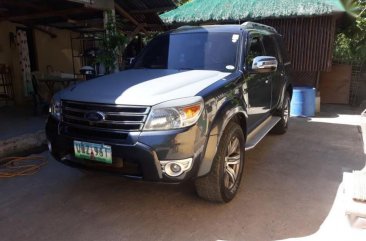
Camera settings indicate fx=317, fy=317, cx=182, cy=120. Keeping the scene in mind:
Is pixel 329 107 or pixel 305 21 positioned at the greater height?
pixel 305 21

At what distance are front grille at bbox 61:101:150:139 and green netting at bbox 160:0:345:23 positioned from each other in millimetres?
6528

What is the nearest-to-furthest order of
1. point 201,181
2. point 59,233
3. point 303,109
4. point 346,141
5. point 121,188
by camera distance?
point 59,233 → point 201,181 → point 121,188 → point 346,141 → point 303,109

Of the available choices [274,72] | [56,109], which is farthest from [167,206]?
[274,72]

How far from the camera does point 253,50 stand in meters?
4.15

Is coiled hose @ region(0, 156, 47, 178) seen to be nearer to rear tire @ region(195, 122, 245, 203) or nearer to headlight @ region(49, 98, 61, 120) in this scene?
headlight @ region(49, 98, 61, 120)

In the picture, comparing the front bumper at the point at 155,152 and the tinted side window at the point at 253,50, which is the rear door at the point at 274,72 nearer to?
the tinted side window at the point at 253,50

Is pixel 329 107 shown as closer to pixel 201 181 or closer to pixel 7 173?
pixel 201 181

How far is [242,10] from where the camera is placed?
8500mm

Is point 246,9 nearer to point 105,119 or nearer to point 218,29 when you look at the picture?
point 218,29

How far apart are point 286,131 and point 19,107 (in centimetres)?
688

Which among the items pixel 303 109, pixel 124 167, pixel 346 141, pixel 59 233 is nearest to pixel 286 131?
pixel 346 141

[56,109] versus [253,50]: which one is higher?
[253,50]

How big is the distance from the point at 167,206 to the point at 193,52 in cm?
190

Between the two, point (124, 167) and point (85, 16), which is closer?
point (124, 167)
